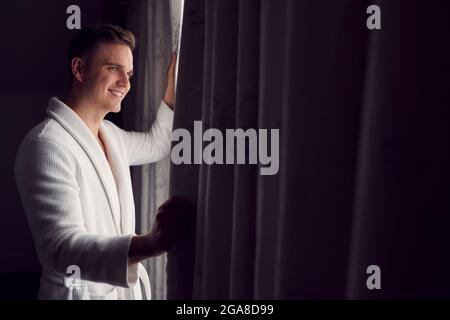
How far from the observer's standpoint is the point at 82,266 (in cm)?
91


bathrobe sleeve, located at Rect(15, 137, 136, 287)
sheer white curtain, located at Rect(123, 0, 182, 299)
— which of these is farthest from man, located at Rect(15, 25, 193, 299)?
sheer white curtain, located at Rect(123, 0, 182, 299)

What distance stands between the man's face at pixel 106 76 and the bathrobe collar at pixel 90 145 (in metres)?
0.09

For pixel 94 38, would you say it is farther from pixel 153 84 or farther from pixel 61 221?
pixel 61 221

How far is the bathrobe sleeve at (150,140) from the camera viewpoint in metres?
1.60

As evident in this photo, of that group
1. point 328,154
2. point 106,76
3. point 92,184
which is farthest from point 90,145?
point 328,154

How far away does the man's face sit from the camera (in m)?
1.39

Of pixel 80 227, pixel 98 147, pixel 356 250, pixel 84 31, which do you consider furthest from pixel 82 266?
pixel 84 31

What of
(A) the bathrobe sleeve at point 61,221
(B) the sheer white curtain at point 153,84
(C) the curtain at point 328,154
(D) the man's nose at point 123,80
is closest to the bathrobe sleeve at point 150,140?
(B) the sheer white curtain at point 153,84

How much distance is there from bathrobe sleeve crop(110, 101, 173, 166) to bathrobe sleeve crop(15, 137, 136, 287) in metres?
0.37

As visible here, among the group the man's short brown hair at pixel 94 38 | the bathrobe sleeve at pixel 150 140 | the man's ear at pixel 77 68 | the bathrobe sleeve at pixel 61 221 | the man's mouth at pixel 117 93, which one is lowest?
the bathrobe sleeve at pixel 61 221

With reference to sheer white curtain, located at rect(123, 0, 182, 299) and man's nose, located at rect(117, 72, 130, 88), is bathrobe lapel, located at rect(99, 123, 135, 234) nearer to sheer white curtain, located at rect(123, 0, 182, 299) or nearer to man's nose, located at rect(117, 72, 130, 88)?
man's nose, located at rect(117, 72, 130, 88)

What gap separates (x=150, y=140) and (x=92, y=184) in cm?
40

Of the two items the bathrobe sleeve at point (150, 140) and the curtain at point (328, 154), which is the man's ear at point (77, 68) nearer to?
the bathrobe sleeve at point (150, 140)

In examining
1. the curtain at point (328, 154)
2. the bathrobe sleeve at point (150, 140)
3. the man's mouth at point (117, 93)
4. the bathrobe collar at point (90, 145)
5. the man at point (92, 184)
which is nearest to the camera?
the curtain at point (328, 154)
